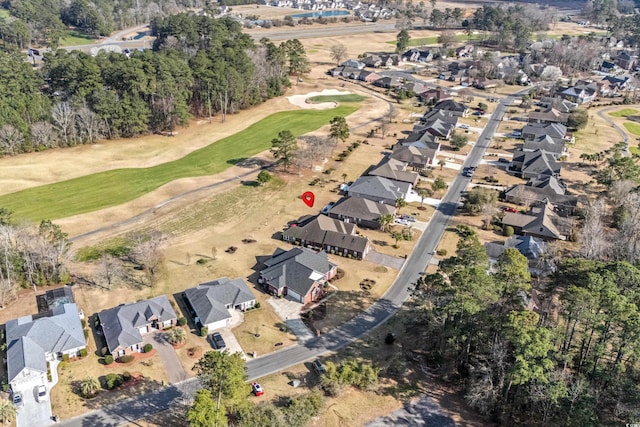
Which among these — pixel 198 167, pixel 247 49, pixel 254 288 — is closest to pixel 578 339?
pixel 254 288

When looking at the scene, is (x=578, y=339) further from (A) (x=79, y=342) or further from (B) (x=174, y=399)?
(A) (x=79, y=342)

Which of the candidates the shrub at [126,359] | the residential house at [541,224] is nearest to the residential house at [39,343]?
the shrub at [126,359]

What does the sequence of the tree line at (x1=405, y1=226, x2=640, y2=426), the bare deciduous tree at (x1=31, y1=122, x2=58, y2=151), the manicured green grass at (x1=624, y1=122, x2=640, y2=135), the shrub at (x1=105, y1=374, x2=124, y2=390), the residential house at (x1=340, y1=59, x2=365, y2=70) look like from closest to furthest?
the tree line at (x1=405, y1=226, x2=640, y2=426) < the shrub at (x1=105, y1=374, x2=124, y2=390) < the bare deciduous tree at (x1=31, y1=122, x2=58, y2=151) < the manicured green grass at (x1=624, y1=122, x2=640, y2=135) < the residential house at (x1=340, y1=59, x2=365, y2=70)

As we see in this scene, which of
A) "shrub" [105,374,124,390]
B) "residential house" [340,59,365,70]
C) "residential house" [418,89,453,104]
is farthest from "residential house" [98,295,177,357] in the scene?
"residential house" [340,59,365,70]

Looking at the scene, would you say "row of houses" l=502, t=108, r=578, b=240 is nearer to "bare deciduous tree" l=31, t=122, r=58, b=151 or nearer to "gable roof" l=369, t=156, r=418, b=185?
"gable roof" l=369, t=156, r=418, b=185

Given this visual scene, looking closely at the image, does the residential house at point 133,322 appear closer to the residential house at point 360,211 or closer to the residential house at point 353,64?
the residential house at point 360,211

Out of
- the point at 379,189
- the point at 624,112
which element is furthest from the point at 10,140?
the point at 624,112

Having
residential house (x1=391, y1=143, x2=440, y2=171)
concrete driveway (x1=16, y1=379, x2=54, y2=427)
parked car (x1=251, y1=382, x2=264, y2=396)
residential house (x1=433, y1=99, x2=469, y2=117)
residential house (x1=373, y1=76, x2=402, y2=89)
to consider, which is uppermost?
residential house (x1=373, y1=76, x2=402, y2=89)
